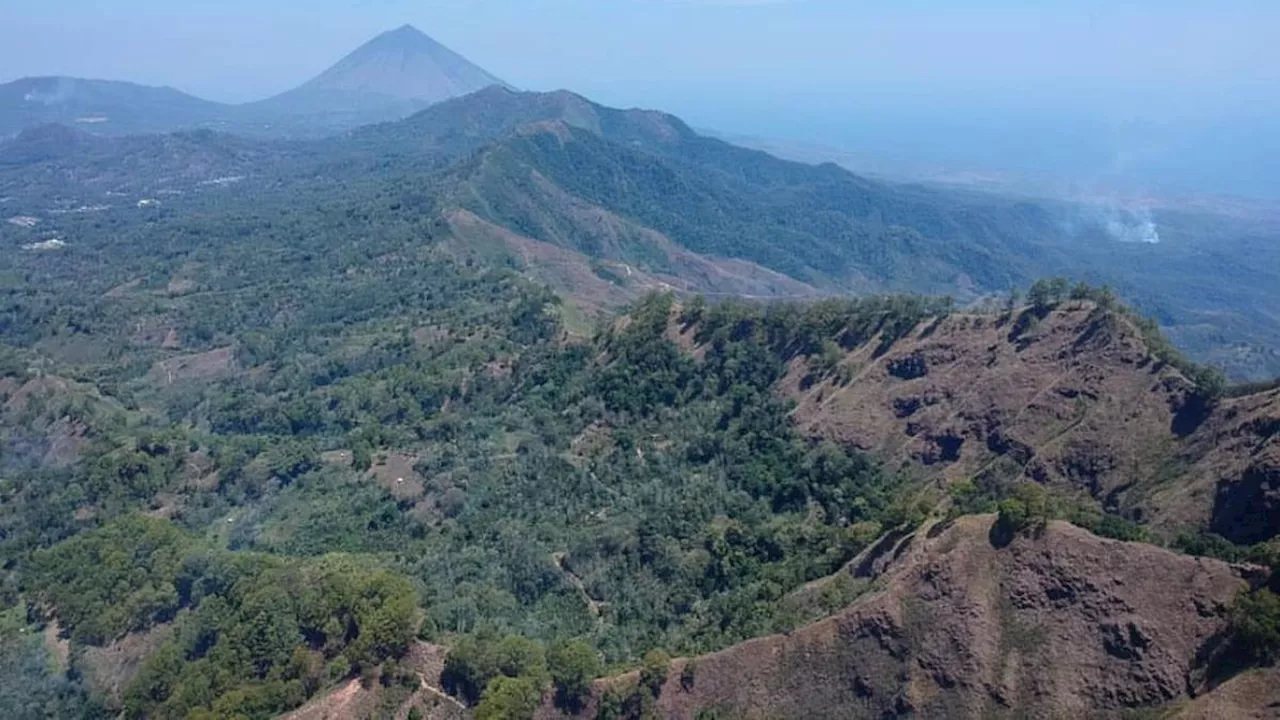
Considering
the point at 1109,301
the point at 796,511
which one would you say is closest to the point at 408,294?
the point at 796,511

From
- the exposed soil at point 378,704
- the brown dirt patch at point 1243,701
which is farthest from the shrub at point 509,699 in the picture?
the brown dirt patch at point 1243,701

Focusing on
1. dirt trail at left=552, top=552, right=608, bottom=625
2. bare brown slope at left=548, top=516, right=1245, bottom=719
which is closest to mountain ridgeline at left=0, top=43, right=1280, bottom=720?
bare brown slope at left=548, top=516, right=1245, bottom=719

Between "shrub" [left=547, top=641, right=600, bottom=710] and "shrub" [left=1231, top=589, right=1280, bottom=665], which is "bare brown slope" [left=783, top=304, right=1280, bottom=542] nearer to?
"shrub" [left=1231, top=589, right=1280, bottom=665]

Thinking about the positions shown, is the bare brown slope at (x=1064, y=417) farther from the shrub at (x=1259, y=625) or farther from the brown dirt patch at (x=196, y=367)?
the brown dirt patch at (x=196, y=367)

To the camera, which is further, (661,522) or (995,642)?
(661,522)

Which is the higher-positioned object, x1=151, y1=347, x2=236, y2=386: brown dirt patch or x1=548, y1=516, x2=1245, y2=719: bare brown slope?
x1=548, y1=516, x2=1245, y2=719: bare brown slope

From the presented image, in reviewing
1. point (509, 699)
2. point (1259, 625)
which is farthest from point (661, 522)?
point (1259, 625)

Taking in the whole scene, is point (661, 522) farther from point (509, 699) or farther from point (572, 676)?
point (509, 699)
